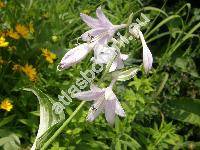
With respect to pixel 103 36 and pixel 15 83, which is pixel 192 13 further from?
pixel 103 36

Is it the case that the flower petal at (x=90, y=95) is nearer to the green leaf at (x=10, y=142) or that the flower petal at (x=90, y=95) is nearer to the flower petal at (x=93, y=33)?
the flower petal at (x=93, y=33)

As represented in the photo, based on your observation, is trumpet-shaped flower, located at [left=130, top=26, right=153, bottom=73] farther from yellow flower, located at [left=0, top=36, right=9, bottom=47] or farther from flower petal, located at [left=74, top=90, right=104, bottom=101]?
yellow flower, located at [left=0, top=36, right=9, bottom=47]

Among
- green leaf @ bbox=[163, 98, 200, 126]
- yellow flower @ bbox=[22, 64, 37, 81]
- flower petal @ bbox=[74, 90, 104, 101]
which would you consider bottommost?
green leaf @ bbox=[163, 98, 200, 126]

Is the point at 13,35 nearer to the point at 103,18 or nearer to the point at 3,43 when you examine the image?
the point at 3,43

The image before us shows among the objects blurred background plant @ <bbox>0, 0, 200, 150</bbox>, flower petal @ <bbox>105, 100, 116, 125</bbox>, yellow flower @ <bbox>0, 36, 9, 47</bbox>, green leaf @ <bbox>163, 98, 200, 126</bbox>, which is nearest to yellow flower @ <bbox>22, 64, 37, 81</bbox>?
blurred background plant @ <bbox>0, 0, 200, 150</bbox>

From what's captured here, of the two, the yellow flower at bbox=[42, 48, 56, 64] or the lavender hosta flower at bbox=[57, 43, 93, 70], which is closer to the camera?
the lavender hosta flower at bbox=[57, 43, 93, 70]

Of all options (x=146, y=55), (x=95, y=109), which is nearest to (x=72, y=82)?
(x=95, y=109)

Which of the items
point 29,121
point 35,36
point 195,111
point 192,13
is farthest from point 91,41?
point 192,13
